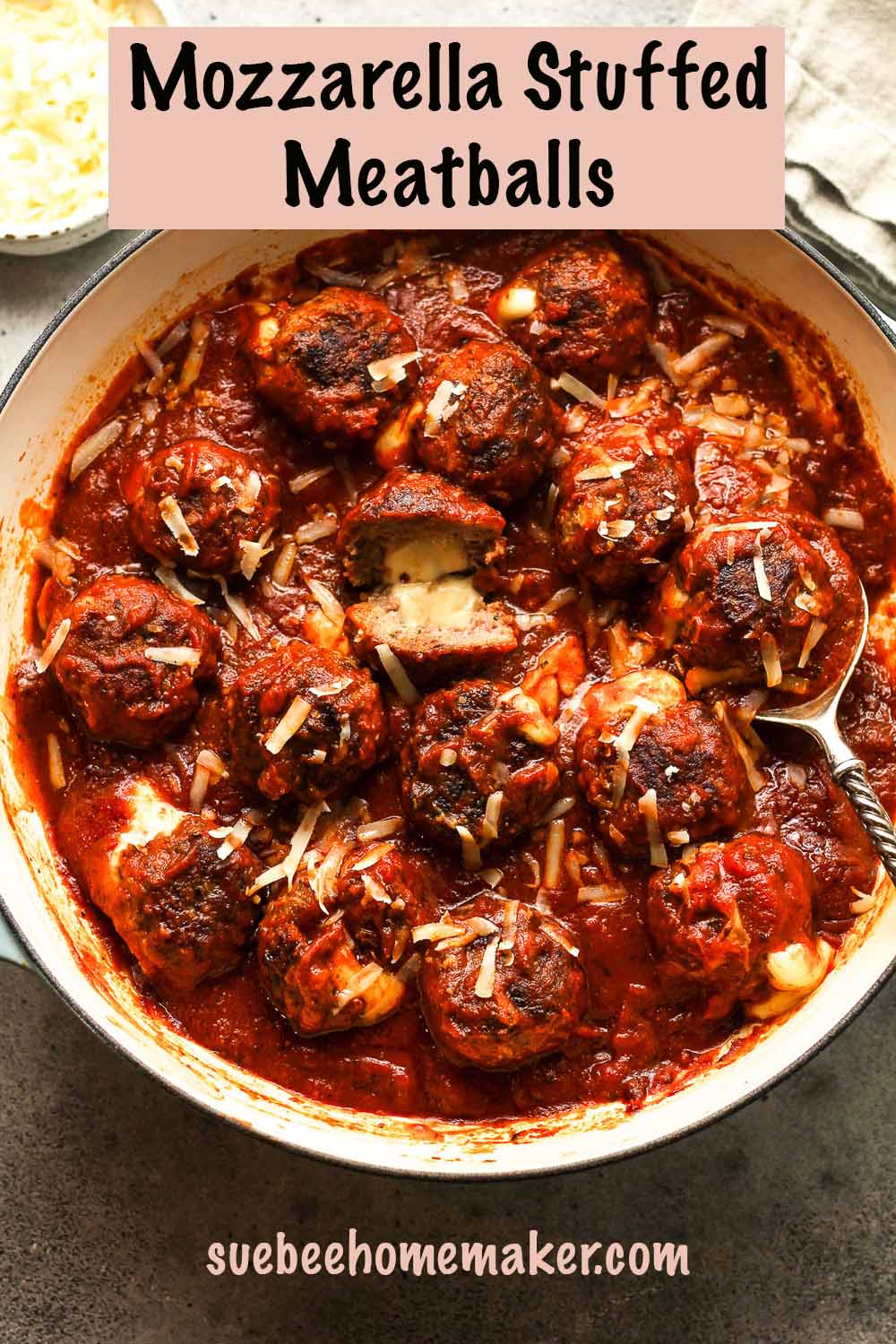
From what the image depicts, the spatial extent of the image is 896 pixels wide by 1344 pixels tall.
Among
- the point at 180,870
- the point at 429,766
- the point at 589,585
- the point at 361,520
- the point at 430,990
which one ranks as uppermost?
the point at 361,520

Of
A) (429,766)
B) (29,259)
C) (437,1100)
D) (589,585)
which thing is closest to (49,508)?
(29,259)

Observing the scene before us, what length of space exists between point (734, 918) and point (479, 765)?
89 centimetres

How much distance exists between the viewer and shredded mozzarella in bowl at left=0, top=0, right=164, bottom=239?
14.3ft

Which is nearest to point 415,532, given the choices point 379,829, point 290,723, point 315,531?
point 315,531

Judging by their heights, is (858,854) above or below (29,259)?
below

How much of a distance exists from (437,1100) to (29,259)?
3371mm

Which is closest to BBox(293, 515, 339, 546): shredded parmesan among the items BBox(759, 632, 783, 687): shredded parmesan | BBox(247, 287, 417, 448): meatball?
BBox(247, 287, 417, 448): meatball

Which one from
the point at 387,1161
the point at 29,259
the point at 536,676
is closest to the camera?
the point at 387,1161

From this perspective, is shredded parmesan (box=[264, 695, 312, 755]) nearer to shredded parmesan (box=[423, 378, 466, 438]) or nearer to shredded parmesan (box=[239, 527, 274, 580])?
shredded parmesan (box=[239, 527, 274, 580])

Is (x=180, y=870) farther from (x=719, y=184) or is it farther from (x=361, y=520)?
(x=719, y=184)

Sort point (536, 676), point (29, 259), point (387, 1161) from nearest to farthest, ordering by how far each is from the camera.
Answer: point (387, 1161) → point (536, 676) → point (29, 259)

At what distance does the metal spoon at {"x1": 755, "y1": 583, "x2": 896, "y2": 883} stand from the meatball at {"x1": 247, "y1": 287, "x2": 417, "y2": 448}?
63.6 inches

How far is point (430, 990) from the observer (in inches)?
146

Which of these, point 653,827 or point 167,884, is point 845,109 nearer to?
point 653,827
